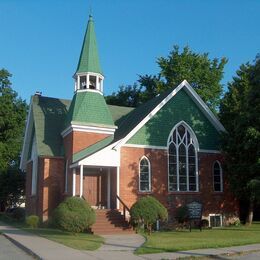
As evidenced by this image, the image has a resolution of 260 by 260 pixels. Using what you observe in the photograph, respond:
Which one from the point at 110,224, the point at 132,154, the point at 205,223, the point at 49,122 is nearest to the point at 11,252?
the point at 110,224

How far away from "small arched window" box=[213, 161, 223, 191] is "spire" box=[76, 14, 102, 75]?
10020 millimetres

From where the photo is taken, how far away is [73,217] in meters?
19.9

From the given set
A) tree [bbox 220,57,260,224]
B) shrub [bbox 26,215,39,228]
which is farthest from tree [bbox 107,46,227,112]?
shrub [bbox 26,215,39,228]

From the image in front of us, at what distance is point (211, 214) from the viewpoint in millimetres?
27781

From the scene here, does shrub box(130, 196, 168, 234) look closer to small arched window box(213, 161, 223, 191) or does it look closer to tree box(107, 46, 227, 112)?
small arched window box(213, 161, 223, 191)

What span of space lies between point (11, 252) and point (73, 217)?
5.46 meters

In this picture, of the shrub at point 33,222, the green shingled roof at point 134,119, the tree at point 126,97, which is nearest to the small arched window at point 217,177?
the green shingled roof at point 134,119

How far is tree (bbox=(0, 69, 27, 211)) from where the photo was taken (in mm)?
49750

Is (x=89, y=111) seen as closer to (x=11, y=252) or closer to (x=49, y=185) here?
(x=49, y=185)

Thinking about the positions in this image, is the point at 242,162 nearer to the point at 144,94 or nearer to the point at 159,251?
the point at 159,251

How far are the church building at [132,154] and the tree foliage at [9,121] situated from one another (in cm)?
2103

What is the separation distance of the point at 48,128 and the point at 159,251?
58.3 feet

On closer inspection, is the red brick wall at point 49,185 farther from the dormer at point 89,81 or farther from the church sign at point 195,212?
the church sign at point 195,212

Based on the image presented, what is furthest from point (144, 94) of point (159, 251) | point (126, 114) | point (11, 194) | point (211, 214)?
point (159, 251)
